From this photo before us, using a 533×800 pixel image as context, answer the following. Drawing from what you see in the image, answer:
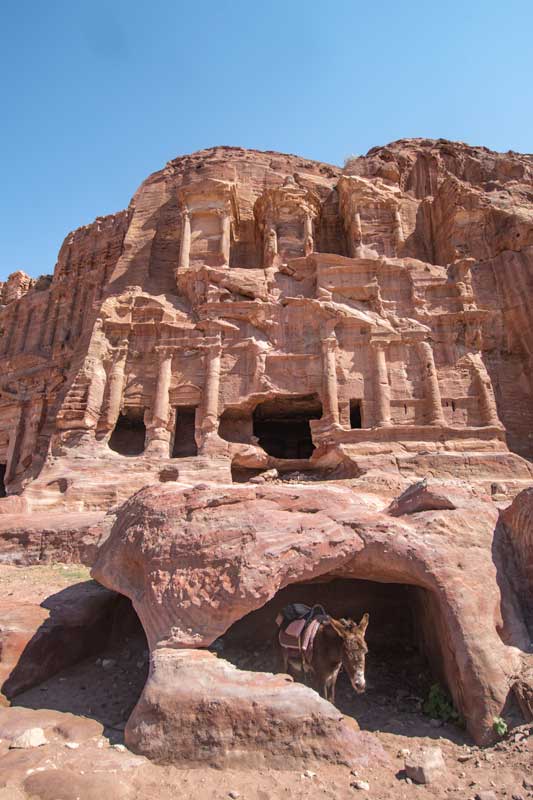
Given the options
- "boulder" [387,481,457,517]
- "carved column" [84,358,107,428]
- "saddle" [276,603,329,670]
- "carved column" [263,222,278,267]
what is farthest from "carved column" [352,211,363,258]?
"saddle" [276,603,329,670]

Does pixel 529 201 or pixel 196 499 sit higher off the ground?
pixel 529 201

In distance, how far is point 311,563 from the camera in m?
6.58

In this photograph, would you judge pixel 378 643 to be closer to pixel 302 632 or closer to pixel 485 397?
pixel 302 632

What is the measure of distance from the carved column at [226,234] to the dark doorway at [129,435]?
9.47 m

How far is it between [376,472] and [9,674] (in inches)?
494

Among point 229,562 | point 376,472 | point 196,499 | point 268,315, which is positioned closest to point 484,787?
point 229,562

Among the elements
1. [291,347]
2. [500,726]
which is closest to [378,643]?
[500,726]

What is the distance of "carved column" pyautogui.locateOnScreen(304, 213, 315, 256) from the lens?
26.1 m

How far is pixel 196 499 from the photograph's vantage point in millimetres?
7250

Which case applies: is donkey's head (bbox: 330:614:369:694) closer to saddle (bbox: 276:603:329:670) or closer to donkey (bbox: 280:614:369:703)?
donkey (bbox: 280:614:369:703)

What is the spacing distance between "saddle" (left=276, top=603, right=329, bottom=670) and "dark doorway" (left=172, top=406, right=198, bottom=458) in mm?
14508

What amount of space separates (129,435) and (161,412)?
3.25 m

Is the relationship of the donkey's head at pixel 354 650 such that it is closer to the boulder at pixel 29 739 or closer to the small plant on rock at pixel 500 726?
the small plant on rock at pixel 500 726

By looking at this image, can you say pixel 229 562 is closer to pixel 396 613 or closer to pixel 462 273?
pixel 396 613
